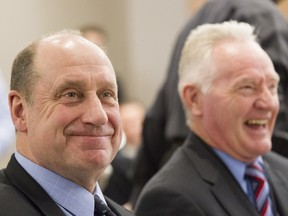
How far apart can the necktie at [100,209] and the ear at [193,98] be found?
0.92m

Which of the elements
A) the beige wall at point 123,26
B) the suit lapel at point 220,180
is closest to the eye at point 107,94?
the suit lapel at point 220,180

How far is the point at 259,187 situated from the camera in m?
2.81

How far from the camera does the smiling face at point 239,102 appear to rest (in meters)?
2.80

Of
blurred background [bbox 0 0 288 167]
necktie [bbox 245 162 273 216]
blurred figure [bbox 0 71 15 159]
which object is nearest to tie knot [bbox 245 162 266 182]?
necktie [bbox 245 162 273 216]

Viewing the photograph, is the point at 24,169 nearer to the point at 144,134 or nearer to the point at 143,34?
the point at 144,134

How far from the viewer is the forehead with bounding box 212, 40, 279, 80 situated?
2801 millimetres

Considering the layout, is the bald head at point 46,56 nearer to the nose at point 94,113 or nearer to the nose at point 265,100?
the nose at point 94,113

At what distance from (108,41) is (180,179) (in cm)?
582

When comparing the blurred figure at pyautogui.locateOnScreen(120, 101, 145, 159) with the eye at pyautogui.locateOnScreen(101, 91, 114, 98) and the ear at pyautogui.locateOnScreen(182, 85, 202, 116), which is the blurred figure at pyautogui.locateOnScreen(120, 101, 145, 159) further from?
the eye at pyautogui.locateOnScreen(101, 91, 114, 98)

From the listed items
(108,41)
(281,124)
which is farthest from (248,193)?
(108,41)

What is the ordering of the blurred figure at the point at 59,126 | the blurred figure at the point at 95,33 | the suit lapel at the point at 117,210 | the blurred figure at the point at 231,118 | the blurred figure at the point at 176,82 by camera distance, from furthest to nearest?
the blurred figure at the point at 95,33 < the blurred figure at the point at 176,82 < the blurred figure at the point at 231,118 < the suit lapel at the point at 117,210 < the blurred figure at the point at 59,126

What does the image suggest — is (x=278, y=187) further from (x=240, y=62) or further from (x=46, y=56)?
(x=46, y=56)

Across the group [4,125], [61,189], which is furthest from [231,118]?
[4,125]

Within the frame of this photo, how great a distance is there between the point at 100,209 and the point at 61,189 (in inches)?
5.6
